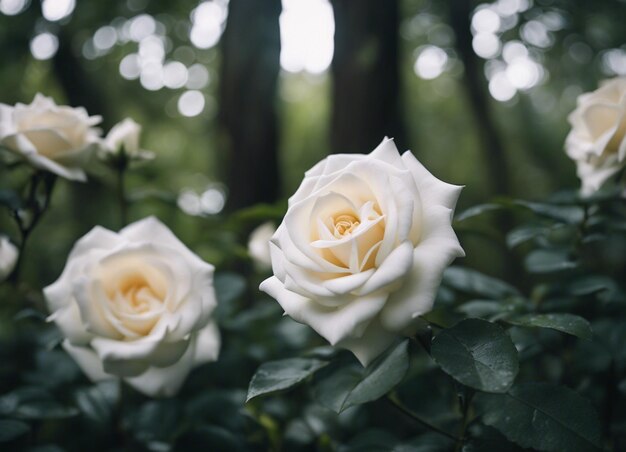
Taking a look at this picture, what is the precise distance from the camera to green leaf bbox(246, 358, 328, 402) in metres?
0.68

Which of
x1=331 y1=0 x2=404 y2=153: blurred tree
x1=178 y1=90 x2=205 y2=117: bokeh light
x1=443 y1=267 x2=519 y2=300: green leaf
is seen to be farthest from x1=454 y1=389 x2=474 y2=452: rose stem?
x1=178 y1=90 x2=205 y2=117: bokeh light

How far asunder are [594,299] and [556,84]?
5.61 meters

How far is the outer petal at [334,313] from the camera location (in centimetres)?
59

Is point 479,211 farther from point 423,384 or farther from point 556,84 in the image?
point 556,84

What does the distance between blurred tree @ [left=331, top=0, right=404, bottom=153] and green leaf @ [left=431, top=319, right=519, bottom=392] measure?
1355mm

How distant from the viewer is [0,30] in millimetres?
2852

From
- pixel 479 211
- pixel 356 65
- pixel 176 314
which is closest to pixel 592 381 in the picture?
pixel 479 211

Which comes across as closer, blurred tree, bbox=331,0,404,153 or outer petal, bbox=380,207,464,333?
outer petal, bbox=380,207,464,333

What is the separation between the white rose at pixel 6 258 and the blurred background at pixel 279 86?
31 cm

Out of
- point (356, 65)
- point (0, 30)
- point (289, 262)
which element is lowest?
point (289, 262)

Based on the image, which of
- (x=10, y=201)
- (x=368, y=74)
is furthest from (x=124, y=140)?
(x=368, y=74)

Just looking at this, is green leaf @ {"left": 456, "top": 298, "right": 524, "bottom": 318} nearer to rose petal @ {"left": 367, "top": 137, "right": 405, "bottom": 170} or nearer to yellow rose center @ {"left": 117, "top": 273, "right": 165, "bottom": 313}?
rose petal @ {"left": 367, "top": 137, "right": 405, "bottom": 170}

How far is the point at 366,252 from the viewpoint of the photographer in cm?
63

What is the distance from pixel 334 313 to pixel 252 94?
201cm
